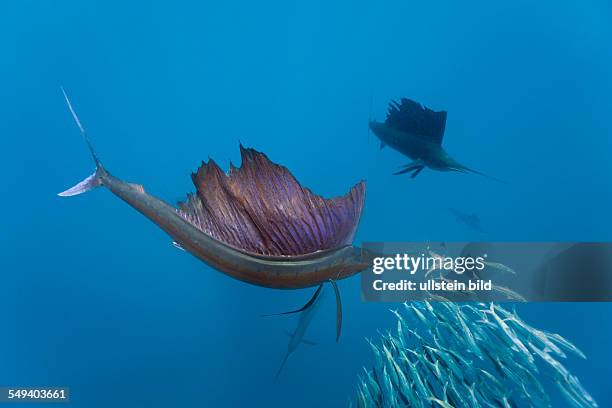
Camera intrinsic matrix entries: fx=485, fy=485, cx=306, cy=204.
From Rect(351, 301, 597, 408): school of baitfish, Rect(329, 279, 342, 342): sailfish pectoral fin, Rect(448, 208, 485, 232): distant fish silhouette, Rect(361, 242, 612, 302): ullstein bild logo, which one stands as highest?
Rect(448, 208, 485, 232): distant fish silhouette

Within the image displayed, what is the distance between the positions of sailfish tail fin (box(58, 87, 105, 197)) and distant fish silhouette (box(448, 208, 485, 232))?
1.08 meters

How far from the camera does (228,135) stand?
1.51m

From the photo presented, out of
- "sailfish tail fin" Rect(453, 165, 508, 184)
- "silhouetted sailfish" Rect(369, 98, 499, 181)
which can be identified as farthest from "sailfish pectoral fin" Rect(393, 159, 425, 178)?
"sailfish tail fin" Rect(453, 165, 508, 184)

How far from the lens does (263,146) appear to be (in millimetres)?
1507

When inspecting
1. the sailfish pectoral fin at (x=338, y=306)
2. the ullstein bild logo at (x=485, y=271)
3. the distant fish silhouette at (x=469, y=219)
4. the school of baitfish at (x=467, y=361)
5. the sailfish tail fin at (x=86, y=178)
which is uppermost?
the sailfish tail fin at (x=86, y=178)

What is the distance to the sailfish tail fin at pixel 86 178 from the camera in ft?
4.83

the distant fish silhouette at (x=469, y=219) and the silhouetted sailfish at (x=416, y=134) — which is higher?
the silhouetted sailfish at (x=416, y=134)

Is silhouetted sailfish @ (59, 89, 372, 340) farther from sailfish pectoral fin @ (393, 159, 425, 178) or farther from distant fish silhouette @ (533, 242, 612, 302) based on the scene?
distant fish silhouette @ (533, 242, 612, 302)

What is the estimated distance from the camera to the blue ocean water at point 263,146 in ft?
4.93

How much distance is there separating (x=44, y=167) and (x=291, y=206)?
0.81 m

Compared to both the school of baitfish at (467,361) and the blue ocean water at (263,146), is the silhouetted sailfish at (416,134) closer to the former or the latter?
the blue ocean water at (263,146)

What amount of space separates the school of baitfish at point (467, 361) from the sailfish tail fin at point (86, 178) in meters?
0.99

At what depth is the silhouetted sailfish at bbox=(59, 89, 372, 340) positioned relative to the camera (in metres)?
1.43

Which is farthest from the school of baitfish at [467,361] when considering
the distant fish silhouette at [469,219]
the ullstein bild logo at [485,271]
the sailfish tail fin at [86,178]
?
the sailfish tail fin at [86,178]
